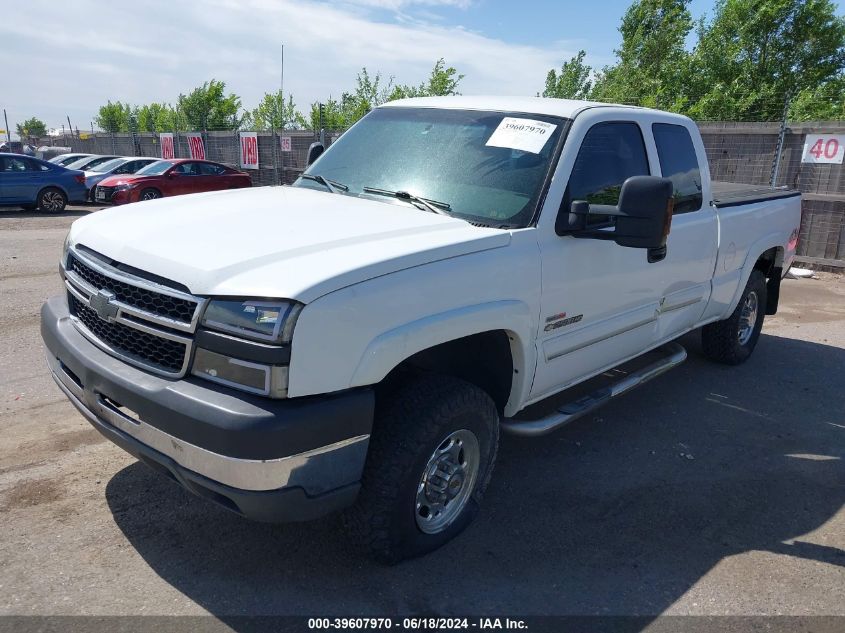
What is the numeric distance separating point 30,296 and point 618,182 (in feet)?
22.0

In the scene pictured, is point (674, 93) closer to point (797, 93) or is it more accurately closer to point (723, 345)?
point (797, 93)

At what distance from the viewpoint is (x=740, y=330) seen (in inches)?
240

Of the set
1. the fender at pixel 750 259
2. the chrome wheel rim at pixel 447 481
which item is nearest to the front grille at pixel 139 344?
the chrome wheel rim at pixel 447 481

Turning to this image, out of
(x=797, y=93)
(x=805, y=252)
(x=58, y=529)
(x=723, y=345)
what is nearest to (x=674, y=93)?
(x=797, y=93)

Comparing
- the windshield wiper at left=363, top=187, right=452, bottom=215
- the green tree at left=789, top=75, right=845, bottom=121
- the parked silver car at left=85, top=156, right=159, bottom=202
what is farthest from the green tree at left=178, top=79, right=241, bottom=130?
the windshield wiper at left=363, top=187, right=452, bottom=215

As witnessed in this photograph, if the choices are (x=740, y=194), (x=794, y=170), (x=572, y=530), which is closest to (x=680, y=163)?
(x=740, y=194)

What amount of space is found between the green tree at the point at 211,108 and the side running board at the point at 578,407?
122 ft

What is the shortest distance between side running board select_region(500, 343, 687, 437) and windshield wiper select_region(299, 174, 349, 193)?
5.26 feet

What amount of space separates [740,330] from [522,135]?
3.61 m

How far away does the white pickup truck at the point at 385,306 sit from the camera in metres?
2.37

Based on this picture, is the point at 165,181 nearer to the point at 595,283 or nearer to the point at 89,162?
the point at 89,162

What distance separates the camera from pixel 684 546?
3.36 metres

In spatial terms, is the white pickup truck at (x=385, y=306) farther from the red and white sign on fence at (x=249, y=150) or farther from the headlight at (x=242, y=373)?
the red and white sign on fence at (x=249, y=150)

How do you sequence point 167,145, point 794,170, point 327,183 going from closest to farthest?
1. point 327,183
2. point 794,170
3. point 167,145
